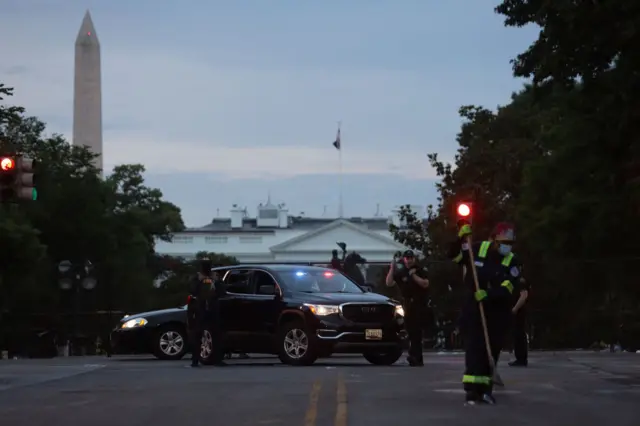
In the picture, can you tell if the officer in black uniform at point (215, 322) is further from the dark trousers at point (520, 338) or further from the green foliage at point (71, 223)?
the green foliage at point (71, 223)

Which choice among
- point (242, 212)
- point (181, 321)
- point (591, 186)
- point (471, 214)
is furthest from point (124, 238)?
point (242, 212)

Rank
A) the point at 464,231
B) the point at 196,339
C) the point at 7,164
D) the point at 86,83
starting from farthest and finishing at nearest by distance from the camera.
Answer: the point at 86,83
the point at 196,339
the point at 7,164
the point at 464,231

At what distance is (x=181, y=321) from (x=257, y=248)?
128m

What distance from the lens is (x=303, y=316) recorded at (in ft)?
77.7

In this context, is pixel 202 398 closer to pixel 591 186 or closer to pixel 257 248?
pixel 591 186

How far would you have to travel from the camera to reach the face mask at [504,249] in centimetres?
1455

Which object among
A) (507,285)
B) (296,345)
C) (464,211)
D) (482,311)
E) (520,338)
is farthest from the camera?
(296,345)

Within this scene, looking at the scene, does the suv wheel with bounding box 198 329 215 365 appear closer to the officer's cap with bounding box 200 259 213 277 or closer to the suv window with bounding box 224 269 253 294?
the suv window with bounding box 224 269 253 294

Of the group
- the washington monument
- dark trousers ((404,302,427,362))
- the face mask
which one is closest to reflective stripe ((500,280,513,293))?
the face mask

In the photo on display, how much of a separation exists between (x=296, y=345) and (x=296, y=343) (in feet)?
0.11

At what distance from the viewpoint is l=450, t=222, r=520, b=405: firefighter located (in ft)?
46.3

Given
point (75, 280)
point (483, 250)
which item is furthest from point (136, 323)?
point (483, 250)

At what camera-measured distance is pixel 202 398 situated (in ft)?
49.9

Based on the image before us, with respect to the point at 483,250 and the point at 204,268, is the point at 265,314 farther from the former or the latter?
the point at 483,250
